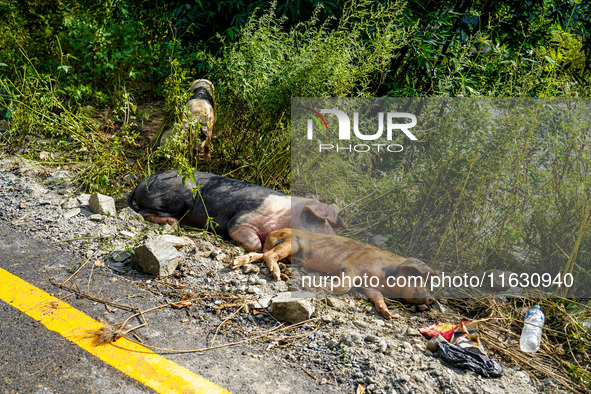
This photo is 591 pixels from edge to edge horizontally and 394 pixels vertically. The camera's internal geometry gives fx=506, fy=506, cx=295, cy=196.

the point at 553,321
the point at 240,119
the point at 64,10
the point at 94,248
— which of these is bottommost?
the point at 553,321

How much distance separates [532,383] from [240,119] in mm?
2932

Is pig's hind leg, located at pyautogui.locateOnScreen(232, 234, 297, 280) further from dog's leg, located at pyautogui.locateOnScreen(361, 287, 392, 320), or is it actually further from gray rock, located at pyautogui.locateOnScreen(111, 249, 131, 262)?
gray rock, located at pyautogui.locateOnScreen(111, 249, 131, 262)

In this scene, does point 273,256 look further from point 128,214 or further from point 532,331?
point 532,331

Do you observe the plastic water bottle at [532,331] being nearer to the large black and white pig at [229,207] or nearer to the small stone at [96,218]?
the large black and white pig at [229,207]

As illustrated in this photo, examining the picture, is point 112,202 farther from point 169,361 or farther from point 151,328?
point 169,361

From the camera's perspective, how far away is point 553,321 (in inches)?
115

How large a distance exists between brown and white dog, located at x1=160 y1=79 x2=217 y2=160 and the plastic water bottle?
8.53 ft

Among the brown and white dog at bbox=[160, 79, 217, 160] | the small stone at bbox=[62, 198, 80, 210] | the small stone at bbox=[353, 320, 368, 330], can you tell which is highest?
the brown and white dog at bbox=[160, 79, 217, 160]

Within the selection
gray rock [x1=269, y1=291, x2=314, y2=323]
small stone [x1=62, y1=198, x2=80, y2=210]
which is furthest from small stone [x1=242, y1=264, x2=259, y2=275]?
small stone [x1=62, y1=198, x2=80, y2=210]

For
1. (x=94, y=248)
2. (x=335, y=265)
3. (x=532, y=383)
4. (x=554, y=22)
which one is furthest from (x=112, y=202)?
(x=554, y=22)

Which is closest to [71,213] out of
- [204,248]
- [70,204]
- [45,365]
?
[70,204]

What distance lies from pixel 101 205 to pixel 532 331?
275 centimetres

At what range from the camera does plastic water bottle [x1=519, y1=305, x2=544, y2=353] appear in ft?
8.64

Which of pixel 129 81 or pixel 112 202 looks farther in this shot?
pixel 129 81
